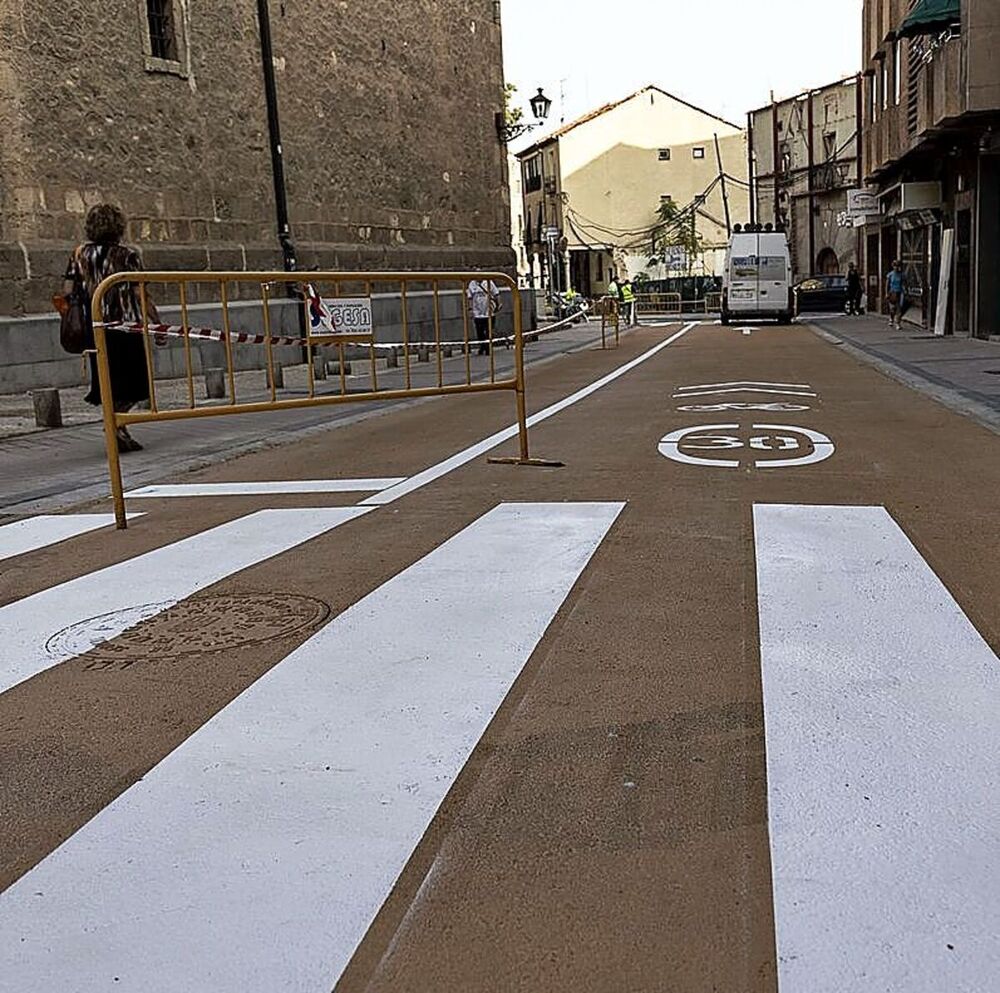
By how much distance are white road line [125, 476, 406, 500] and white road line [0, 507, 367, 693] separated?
36.9 inches

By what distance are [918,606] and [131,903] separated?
3.03m

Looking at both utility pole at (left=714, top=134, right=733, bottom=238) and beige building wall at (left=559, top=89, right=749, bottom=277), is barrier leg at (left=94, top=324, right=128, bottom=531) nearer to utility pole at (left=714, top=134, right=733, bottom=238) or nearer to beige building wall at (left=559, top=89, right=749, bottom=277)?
utility pole at (left=714, top=134, right=733, bottom=238)

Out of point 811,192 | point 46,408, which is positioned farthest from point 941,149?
point 811,192

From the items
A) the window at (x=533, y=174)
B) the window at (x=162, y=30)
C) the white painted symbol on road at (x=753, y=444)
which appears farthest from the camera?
the window at (x=533, y=174)

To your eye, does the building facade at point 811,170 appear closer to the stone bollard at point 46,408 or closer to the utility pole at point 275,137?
the utility pole at point 275,137

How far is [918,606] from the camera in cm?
439

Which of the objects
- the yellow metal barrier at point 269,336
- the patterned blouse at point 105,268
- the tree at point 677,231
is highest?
the tree at point 677,231

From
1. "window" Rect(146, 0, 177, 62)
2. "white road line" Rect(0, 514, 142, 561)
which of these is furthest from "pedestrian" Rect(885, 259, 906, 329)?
"white road line" Rect(0, 514, 142, 561)

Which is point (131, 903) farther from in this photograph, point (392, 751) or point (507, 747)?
point (507, 747)

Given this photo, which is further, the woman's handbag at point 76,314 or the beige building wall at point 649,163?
the beige building wall at point 649,163

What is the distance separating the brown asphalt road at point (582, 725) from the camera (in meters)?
2.29

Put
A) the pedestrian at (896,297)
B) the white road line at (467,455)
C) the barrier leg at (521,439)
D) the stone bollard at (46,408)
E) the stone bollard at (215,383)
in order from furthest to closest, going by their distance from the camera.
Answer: the pedestrian at (896,297) < the stone bollard at (215,383) < the stone bollard at (46,408) < the barrier leg at (521,439) < the white road line at (467,455)

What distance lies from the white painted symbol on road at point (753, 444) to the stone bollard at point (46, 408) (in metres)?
6.36

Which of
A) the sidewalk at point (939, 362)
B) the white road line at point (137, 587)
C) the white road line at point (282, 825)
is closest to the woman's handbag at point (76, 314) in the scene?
the white road line at point (137, 587)
